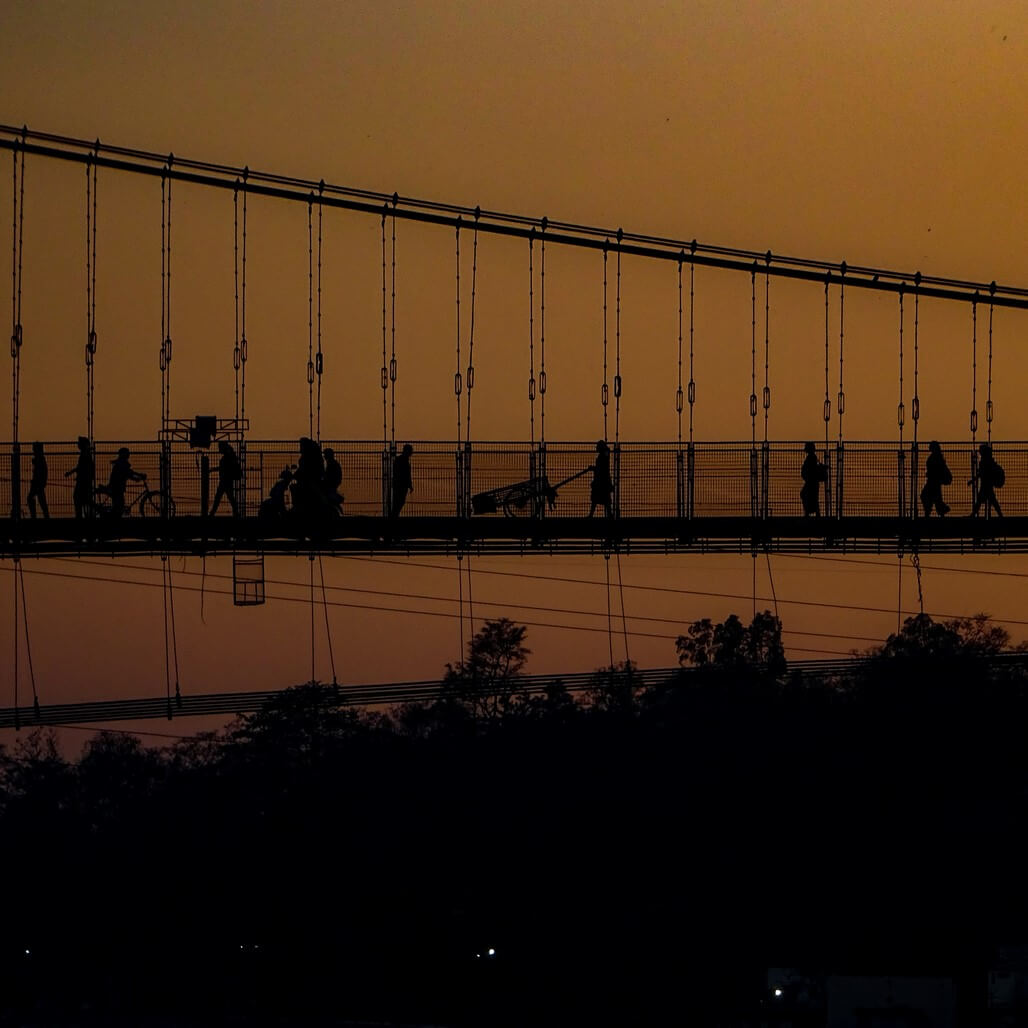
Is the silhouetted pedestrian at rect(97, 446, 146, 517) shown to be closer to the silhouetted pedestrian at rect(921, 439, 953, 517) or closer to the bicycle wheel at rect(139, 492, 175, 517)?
the bicycle wheel at rect(139, 492, 175, 517)

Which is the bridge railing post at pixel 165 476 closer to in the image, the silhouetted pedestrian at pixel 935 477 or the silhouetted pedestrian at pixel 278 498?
the silhouetted pedestrian at pixel 278 498

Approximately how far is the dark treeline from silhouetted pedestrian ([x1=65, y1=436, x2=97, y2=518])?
51.5 feet

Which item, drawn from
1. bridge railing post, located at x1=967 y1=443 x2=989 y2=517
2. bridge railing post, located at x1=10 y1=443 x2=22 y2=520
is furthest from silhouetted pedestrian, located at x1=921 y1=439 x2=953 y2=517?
bridge railing post, located at x1=10 y1=443 x2=22 y2=520

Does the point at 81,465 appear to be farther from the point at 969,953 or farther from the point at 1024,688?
the point at 1024,688

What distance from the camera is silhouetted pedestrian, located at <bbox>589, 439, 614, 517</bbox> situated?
42.2 metres

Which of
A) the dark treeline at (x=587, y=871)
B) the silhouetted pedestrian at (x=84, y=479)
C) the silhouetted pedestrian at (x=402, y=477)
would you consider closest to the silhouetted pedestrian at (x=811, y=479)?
the silhouetted pedestrian at (x=402, y=477)

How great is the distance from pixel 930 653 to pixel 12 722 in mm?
42959

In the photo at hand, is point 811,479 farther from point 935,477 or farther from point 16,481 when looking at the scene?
point 16,481

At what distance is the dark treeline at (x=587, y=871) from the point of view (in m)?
61.2

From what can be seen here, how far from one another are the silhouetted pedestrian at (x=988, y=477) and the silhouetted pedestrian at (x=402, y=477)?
372 inches

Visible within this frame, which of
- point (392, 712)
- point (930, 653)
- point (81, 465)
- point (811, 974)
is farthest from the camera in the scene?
point (392, 712)

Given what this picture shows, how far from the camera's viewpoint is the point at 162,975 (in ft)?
222

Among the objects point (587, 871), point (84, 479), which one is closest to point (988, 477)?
point (84, 479)

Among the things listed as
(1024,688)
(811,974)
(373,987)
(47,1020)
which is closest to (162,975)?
(47,1020)
